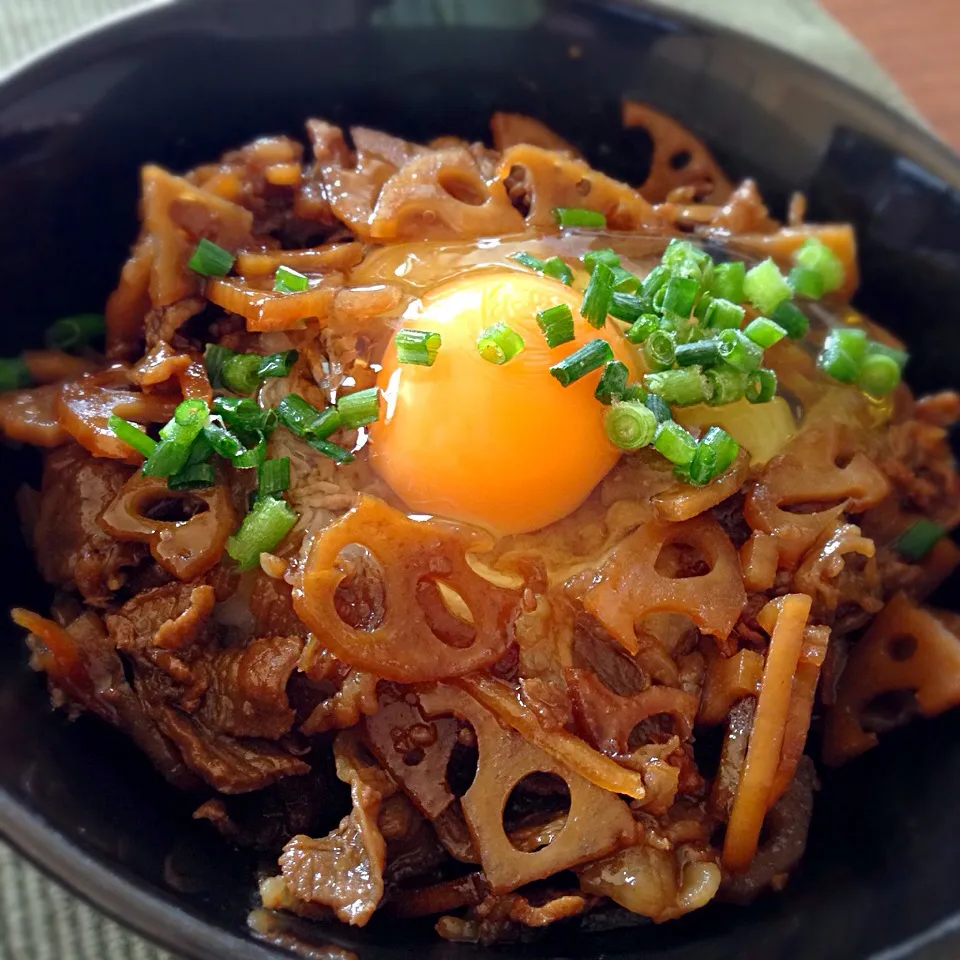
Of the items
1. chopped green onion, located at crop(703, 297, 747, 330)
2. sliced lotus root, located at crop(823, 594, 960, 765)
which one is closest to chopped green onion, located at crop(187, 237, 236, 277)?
chopped green onion, located at crop(703, 297, 747, 330)

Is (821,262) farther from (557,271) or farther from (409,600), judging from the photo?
(409,600)

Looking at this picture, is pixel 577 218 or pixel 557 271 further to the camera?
pixel 577 218

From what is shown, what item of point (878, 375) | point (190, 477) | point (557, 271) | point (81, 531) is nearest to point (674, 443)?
point (557, 271)

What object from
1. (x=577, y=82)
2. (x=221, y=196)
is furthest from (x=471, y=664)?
(x=577, y=82)

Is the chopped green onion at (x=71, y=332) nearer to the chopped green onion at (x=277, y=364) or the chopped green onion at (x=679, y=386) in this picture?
the chopped green onion at (x=277, y=364)

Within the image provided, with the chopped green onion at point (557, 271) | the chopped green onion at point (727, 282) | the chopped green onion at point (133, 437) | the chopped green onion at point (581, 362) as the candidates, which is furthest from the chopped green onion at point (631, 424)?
the chopped green onion at point (133, 437)

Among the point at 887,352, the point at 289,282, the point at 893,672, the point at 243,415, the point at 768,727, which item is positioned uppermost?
the point at 289,282
